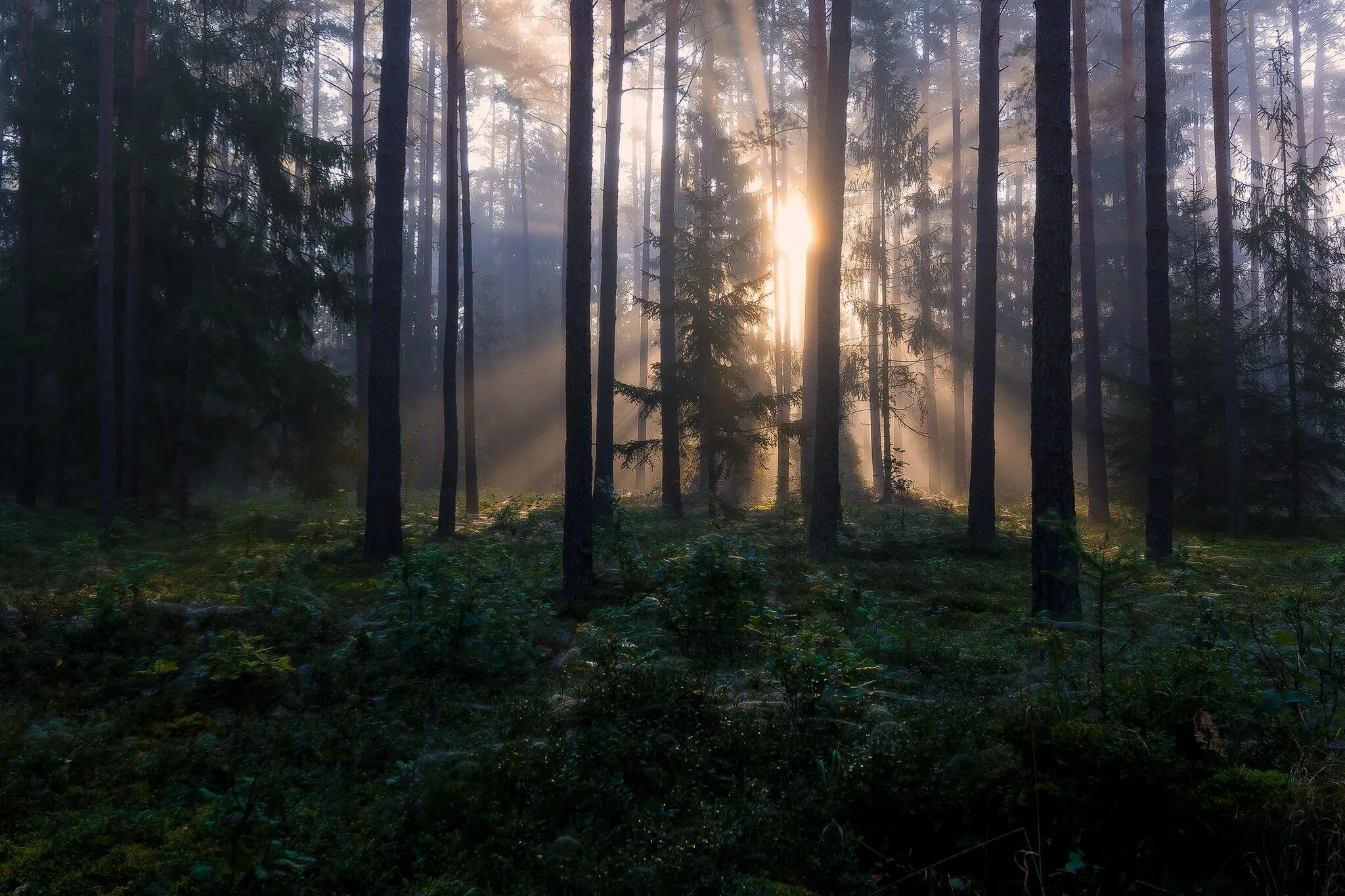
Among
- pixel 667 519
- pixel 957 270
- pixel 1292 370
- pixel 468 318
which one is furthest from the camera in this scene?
pixel 957 270

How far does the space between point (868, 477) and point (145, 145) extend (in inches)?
1498

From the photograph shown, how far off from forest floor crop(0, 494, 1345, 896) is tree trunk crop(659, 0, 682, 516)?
11.5 m

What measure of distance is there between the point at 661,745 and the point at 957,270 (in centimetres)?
3064

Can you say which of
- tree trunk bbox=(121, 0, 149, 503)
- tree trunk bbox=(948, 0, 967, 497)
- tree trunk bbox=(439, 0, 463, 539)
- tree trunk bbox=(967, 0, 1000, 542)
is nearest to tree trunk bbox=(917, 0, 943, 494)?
tree trunk bbox=(948, 0, 967, 497)

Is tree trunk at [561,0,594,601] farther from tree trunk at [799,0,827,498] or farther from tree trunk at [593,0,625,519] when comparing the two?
tree trunk at [593,0,625,519]

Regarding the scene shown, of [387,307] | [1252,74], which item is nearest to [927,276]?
[387,307]

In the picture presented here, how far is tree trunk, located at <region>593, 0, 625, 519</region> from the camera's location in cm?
1861

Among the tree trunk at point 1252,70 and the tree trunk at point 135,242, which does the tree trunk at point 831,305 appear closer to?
the tree trunk at point 135,242

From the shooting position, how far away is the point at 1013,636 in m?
7.92

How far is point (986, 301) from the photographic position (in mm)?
15797

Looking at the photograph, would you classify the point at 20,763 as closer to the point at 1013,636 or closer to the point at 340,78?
the point at 1013,636

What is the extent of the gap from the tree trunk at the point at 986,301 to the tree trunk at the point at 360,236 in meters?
11.7

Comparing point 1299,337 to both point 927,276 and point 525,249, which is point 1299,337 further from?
point 525,249

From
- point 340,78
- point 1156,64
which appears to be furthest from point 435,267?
point 1156,64
